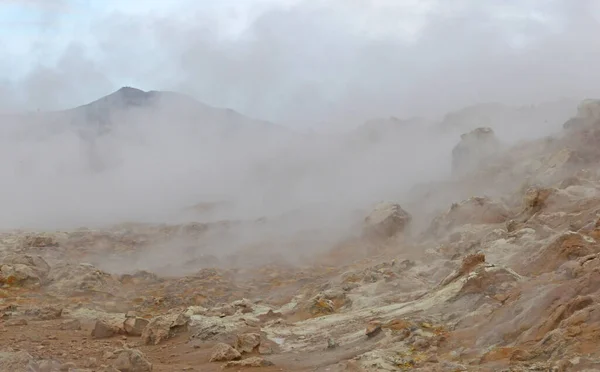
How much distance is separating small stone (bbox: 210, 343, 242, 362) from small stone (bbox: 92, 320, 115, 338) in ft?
6.14

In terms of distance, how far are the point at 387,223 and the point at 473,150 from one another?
550 centimetres

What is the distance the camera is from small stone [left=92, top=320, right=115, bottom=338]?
836 cm

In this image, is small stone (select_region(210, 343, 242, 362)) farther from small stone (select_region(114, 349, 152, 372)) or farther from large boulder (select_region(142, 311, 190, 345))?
large boulder (select_region(142, 311, 190, 345))

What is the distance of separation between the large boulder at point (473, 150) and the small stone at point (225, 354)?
12875 mm

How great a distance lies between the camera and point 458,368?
5.48 m

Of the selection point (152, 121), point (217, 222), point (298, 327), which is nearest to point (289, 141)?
point (152, 121)

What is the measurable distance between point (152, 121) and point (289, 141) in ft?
27.2

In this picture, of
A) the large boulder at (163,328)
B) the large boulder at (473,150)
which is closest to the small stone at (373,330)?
the large boulder at (163,328)

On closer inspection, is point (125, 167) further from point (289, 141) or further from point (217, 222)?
point (217, 222)

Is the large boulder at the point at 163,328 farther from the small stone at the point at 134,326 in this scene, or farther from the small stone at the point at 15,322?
the small stone at the point at 15,322

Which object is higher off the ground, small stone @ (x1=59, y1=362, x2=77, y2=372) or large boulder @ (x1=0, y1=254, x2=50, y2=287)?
large boulder @ (x1=0, y1=254, x2=50, y2=287)

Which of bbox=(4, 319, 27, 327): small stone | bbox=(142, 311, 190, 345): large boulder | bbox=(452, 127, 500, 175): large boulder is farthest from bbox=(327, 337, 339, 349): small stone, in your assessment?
bbox=(452, 127, 500, 175): large boulder

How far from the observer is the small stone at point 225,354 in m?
7.16

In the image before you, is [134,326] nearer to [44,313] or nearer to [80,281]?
[44,313]
